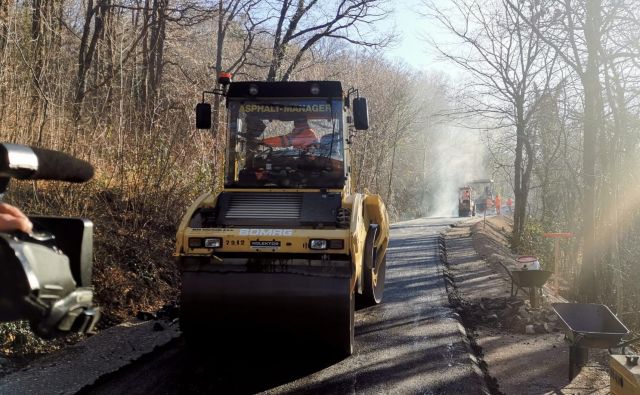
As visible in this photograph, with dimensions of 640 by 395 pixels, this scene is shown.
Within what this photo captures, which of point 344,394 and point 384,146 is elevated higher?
point 384,146

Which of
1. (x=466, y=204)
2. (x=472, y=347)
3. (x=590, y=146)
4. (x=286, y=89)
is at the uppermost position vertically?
(x=286, y=89)

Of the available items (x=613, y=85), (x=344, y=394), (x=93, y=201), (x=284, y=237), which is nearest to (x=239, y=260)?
(x=284, y=237)

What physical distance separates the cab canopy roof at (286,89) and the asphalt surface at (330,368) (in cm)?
301

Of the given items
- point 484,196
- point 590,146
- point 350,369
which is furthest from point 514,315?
point 484,196

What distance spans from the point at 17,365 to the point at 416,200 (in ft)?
172

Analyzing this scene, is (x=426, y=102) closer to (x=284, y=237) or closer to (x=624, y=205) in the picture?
(x=624, y=205)

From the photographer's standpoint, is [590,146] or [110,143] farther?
[590,146]

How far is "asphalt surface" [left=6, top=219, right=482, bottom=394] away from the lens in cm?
525

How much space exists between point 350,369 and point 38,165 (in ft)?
14.5

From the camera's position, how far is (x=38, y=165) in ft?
6.84

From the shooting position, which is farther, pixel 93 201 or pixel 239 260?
pixel 93 201

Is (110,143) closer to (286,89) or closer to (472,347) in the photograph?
(286,89)

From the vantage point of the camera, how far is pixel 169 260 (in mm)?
9617

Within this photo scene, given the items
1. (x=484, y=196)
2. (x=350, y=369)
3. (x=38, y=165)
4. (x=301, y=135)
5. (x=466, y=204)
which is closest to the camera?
(x=38, y=165)
